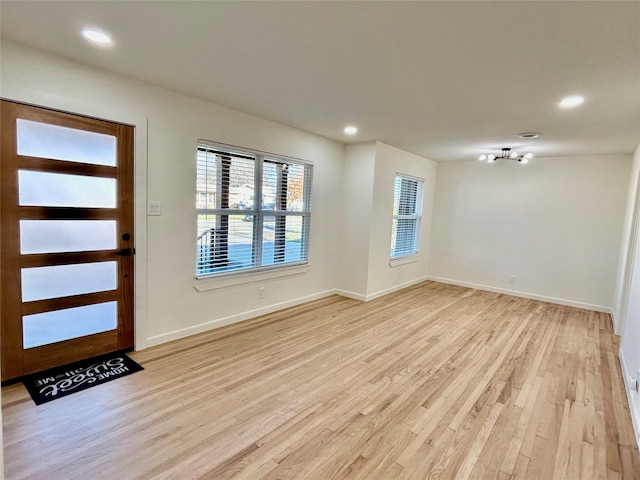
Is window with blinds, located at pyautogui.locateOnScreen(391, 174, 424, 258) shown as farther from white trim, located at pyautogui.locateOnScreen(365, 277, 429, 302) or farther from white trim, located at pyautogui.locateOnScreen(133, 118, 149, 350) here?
white trim, located at pyautogui.locateOnScreen(133, 118, 149, 350)

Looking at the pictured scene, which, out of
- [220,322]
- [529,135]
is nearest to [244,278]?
[220,322]

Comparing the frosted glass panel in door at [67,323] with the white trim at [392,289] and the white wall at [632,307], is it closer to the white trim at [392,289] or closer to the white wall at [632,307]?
the white trim at [392,289]

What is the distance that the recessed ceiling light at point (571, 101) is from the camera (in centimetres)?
262

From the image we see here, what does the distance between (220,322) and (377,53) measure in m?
3.00

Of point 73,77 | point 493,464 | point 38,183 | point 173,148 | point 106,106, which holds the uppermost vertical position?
point 73,77

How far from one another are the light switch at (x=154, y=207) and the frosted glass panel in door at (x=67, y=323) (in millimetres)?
859

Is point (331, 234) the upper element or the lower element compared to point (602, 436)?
upper

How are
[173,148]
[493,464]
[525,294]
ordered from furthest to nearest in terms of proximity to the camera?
1. [525,294]
2. [173,148]
3. [493,464]

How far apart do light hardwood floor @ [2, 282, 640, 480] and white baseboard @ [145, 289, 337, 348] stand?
3.8 inches

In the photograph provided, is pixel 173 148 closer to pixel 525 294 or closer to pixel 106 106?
pixel 106 106

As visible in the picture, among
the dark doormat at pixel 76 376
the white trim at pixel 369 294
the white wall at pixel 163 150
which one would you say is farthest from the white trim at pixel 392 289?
the dark doormat at pixel 76 376

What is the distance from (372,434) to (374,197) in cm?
335

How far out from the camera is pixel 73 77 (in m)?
2.47

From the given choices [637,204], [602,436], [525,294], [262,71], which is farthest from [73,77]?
[525,294]
